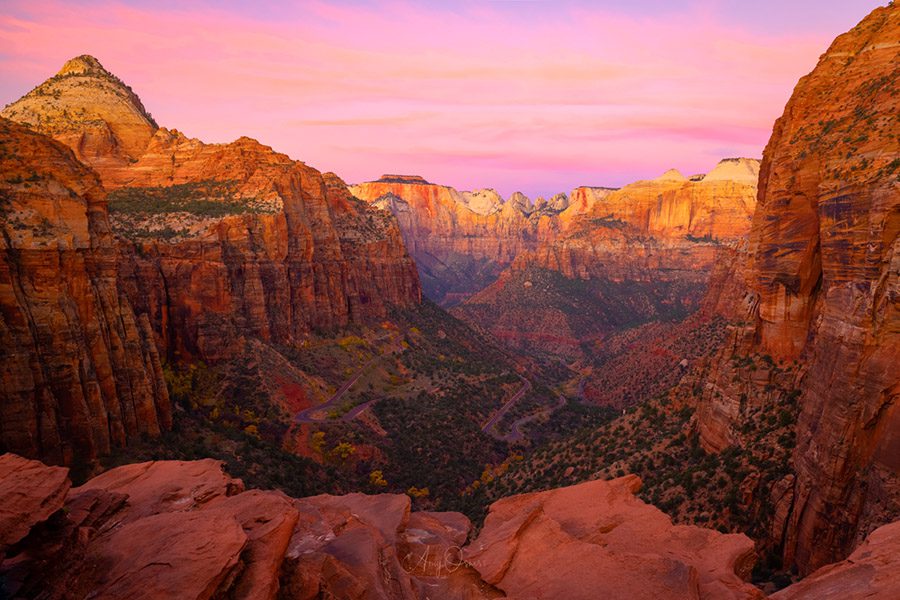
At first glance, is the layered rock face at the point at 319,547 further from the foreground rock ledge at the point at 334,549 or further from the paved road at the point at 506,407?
the paved road at the point at 506,407

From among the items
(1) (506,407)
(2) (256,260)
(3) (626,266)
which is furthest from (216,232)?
(3) (626,266)

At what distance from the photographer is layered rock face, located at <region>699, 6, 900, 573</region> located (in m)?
22.2

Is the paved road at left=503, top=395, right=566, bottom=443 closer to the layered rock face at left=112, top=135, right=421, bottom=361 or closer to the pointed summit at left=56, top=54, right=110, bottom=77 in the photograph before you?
the layered rock face at left=112, top=135, right=421, bottom=361

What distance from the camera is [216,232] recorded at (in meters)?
69.3

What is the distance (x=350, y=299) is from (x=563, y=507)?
236 feet

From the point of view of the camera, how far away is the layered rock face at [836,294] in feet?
72.9

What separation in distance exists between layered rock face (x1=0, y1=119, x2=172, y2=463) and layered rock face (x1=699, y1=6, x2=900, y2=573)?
135ft

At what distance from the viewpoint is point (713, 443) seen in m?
35.9

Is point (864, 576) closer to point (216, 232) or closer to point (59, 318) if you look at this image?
point (59, 318)

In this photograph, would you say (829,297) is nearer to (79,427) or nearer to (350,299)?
(79,427)

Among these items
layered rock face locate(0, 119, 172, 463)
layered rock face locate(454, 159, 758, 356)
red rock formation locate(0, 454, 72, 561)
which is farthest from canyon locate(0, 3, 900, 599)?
layered rock face locate(454, 159, 758, 356)

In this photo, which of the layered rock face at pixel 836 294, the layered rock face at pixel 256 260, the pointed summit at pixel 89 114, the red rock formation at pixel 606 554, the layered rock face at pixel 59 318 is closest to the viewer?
the red rock formation at pixel 606 554

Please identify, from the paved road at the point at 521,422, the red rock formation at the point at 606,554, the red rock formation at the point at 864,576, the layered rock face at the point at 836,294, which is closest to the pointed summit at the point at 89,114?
the paved road at the point at 521,422

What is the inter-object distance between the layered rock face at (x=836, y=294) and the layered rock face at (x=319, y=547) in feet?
21.9
